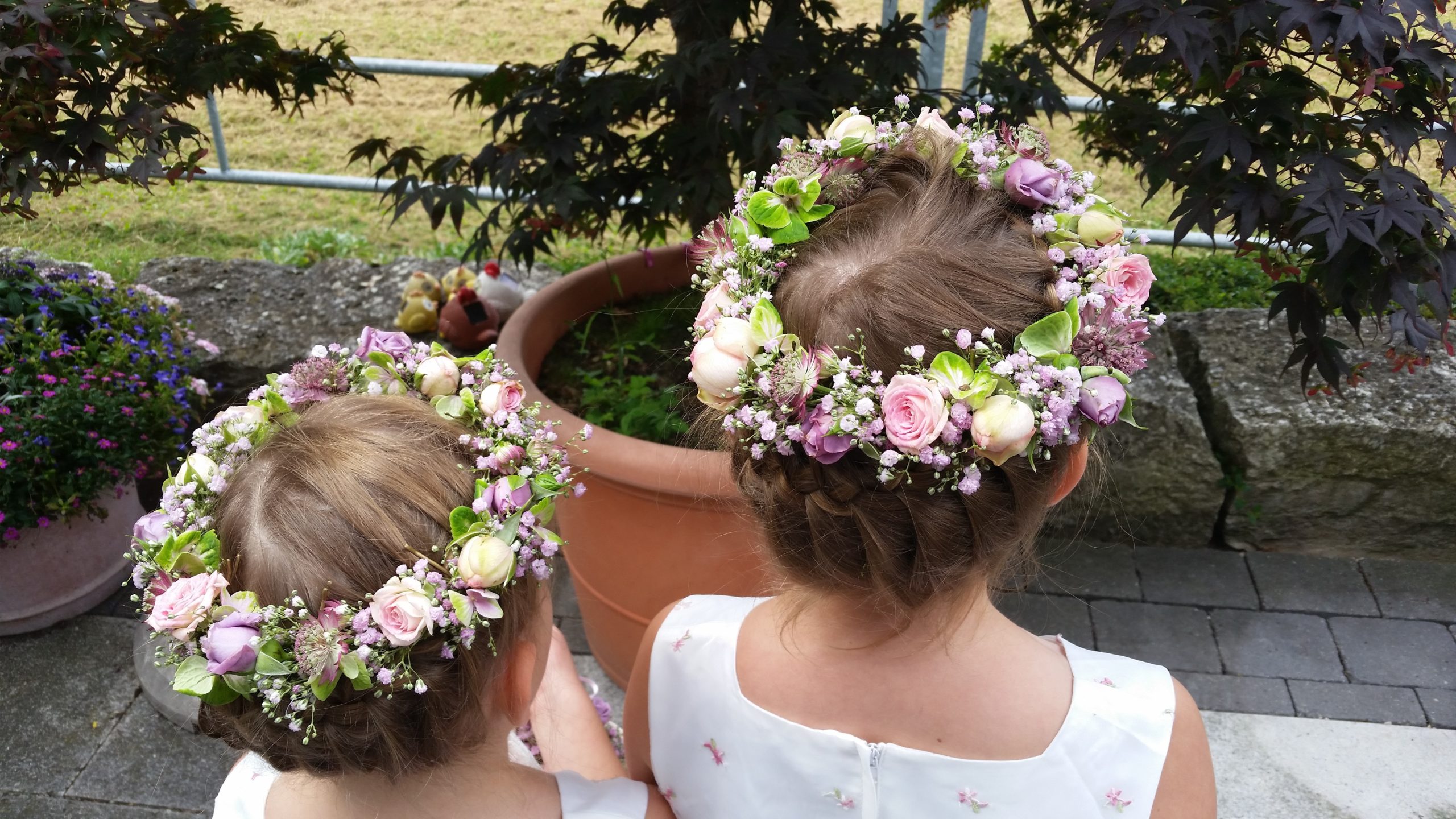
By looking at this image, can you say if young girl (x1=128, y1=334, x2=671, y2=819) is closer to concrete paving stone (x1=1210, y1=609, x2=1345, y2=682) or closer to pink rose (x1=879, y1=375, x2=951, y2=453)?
pink rose (x1=879, y1=375, x2=951, y2=453)

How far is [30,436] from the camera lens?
2.42 m

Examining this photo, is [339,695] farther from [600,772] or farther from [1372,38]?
[1372,38]

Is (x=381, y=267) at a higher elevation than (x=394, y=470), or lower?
lower

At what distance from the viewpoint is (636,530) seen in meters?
2.25

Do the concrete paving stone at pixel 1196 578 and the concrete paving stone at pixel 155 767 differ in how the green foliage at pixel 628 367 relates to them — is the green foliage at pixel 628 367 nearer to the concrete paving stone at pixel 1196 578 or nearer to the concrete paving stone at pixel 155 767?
the concrete paving stone at pixel 155 767

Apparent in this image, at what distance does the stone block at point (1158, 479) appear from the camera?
2895mm

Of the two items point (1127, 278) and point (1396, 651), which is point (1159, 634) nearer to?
point (1396, 651)

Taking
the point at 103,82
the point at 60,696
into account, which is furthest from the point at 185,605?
the point at 60,696

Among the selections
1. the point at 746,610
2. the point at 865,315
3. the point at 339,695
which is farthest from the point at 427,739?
the point at 865,315

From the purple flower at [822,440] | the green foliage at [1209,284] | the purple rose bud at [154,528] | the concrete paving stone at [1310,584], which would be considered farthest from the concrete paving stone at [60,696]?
the green foliage at [1209,284]

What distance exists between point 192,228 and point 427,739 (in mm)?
4924

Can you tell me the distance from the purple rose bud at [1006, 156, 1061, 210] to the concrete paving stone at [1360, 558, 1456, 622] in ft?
7.44

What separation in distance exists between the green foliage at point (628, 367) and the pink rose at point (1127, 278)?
1332mm

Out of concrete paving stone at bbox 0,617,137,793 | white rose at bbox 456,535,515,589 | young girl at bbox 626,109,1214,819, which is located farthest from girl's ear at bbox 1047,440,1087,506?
concrete paving stone at bbox 0,617,137,793
